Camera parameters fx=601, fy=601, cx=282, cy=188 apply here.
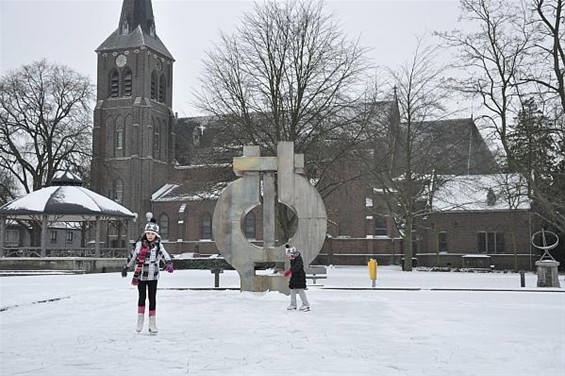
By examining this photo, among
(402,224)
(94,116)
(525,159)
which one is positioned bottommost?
(402,224)

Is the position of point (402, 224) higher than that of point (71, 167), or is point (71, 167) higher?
point (71, 167)

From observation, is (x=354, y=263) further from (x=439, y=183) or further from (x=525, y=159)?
(x=525, y=159)

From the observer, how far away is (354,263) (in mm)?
56562

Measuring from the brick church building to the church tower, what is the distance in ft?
0.37

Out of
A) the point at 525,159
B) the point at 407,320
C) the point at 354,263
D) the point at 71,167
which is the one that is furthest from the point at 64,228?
the point at 407,320

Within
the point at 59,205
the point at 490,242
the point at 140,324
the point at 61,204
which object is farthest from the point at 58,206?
the point at 490,242

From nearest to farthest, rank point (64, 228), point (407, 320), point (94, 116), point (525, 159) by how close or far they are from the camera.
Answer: point (407, 320) < point (525, 159) < point (94, 116) < point (64, 228)

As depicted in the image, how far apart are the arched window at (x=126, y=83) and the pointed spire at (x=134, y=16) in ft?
16.2

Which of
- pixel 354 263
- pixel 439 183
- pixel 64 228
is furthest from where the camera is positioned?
pixel 64 228

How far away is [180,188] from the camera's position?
4744 cm

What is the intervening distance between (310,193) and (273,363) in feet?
38.3

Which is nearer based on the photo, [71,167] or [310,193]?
[310,193]

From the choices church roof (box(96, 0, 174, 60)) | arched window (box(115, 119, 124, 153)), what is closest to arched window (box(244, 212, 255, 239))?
arched window (box(115, 119, 124, 153))

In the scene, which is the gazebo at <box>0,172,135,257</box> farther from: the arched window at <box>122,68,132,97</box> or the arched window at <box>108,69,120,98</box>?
the arched window at <box>108,69,120,98</box>
